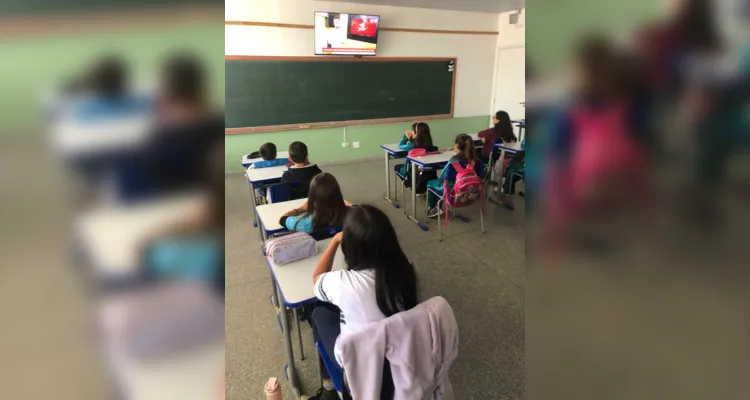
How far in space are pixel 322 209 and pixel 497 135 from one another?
120 inches

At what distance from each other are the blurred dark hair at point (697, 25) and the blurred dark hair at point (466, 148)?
3643 millimetres

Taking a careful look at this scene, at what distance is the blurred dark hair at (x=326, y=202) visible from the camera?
2338mm

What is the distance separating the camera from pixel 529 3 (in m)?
0.32

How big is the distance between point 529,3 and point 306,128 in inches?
257

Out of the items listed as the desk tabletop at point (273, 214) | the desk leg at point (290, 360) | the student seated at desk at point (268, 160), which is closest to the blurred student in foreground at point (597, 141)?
the desk leg at point (290, 360)

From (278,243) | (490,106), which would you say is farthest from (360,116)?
(278,243)

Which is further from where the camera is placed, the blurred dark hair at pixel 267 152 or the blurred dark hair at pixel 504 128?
the blurred dark hair at pixel 504 128

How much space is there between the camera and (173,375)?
328 millimetres

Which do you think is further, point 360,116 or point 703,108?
point 360,116

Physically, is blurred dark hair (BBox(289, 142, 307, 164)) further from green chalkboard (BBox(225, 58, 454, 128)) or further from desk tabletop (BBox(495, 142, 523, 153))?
green chalkboard (BBox(225, 58, 454, 128))

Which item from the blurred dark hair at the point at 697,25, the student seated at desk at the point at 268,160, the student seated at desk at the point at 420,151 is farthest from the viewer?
the student seated at desk at the point at 420,151

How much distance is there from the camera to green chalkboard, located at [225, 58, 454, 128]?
20.3ft

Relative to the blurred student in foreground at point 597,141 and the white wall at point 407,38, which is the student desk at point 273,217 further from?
the white wall at point 407,38

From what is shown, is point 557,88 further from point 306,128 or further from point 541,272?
point 306,128
